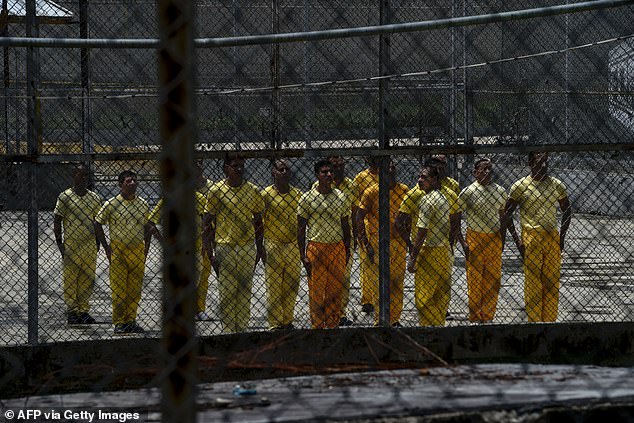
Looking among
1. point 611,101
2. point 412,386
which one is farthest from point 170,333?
point 611,101

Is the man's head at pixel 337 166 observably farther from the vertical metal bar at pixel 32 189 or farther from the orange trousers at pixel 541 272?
the vertical metal bar at pixel 32 189

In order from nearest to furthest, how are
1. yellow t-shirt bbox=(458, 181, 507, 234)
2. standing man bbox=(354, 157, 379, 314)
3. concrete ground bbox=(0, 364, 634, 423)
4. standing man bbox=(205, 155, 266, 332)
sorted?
concrete ground bbox=(0, 364, 634, 423), standing man bbox=(205, 155, 266, 332), yellow t-shirt bbox=(458, 181, 507, 234), standing man bbox=(354, 157, 379, 314)

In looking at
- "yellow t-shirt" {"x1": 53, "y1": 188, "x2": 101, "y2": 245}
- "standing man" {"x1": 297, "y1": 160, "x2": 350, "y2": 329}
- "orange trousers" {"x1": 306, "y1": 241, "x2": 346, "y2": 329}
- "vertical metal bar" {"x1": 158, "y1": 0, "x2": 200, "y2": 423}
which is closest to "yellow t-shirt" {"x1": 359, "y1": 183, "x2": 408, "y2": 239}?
"standing man" {"x1": 297, "y1": 160, "x2": 350, "y2": 329}

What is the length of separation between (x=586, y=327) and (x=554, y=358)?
0.94 ft

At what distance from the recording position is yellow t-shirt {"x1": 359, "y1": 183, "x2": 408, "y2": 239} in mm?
9491

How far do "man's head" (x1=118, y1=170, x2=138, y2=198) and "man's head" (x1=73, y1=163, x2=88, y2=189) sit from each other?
34 centimetres

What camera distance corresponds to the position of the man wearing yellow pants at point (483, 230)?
9297mm

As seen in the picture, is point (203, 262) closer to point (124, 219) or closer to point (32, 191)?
point (124, 219)

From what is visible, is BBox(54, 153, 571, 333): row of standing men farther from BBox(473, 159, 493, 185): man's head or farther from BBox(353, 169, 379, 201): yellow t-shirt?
BBox(353, 169, 379, 201): yellow t-shirt

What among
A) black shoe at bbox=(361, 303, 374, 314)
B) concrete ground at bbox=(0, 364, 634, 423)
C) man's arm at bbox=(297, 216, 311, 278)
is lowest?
concrete ground at bbox=(0, 364, 634, 423)

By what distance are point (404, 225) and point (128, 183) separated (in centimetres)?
239

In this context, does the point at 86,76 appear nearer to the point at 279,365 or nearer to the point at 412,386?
the point at 279,365

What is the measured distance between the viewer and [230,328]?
324 inches

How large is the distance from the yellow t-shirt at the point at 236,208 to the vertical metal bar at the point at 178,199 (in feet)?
20.2
